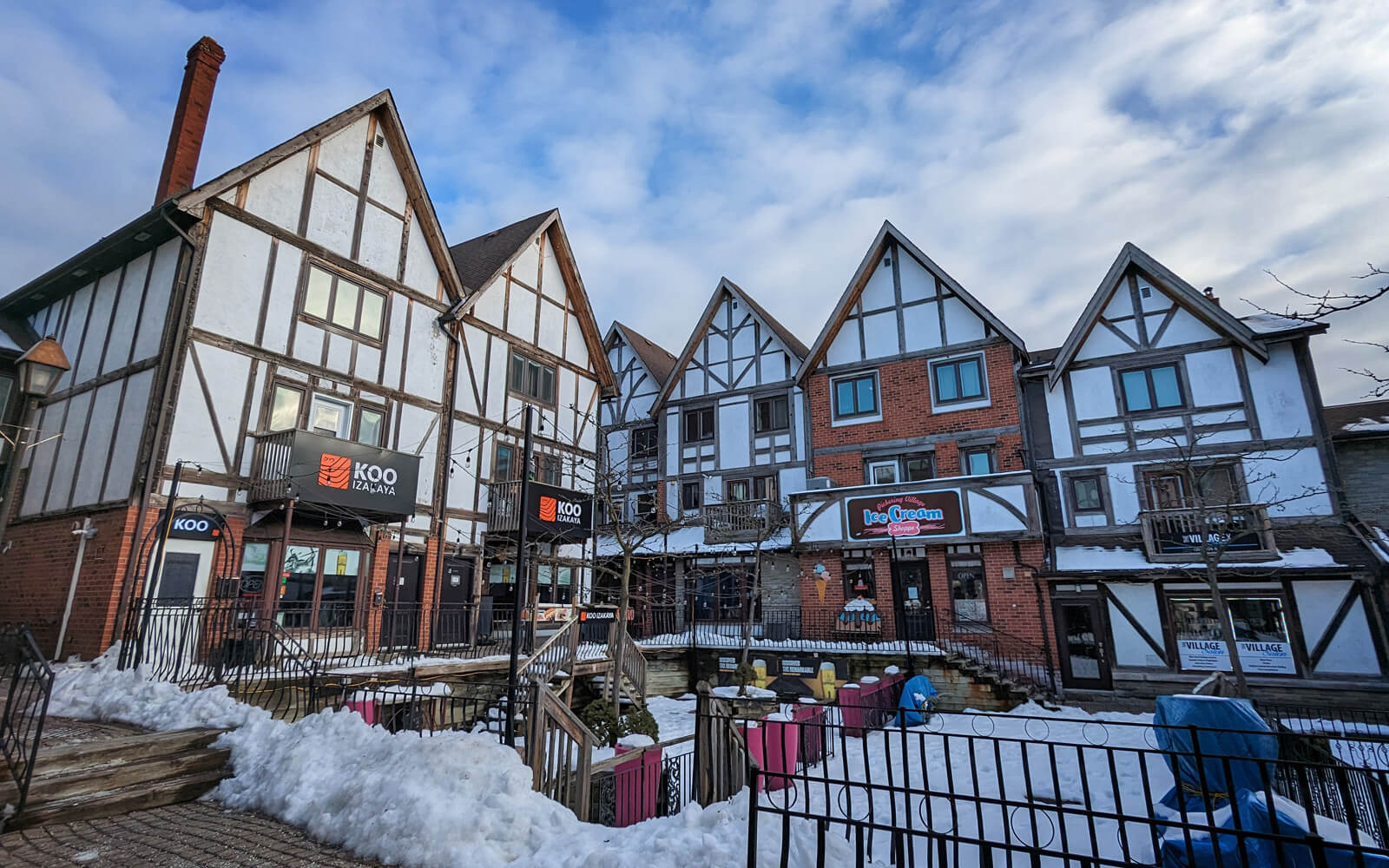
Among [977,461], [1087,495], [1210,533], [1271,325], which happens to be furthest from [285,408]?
[1271,325]

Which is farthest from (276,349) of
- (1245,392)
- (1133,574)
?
(1245,392)

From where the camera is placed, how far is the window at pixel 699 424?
29.8 m

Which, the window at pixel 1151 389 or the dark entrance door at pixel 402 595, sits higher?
the window at pixel 1151 389

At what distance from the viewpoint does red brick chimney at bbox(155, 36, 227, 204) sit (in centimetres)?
1697

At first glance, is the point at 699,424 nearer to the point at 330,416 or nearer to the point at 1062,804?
the point at 330,416

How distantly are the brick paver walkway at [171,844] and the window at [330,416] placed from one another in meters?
11.4

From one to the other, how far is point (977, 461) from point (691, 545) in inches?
444

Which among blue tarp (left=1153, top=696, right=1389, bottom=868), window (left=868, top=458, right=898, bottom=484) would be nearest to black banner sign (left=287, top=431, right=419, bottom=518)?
blue tarp (left=1153, top=696, right=1389, bottom=868)

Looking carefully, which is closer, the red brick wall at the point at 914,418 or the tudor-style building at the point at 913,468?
the tudor-style building at the point at 913,468

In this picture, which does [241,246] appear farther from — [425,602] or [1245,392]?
[1245,392]

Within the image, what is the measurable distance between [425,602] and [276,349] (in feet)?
24.4

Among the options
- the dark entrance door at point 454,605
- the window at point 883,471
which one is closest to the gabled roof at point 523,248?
the dark entrance door at point 454,605

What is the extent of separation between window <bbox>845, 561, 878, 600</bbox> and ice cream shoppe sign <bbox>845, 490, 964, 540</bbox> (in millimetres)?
1270

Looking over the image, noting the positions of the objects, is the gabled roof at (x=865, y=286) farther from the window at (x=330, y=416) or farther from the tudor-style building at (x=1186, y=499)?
the window at (x=330, y=416)
